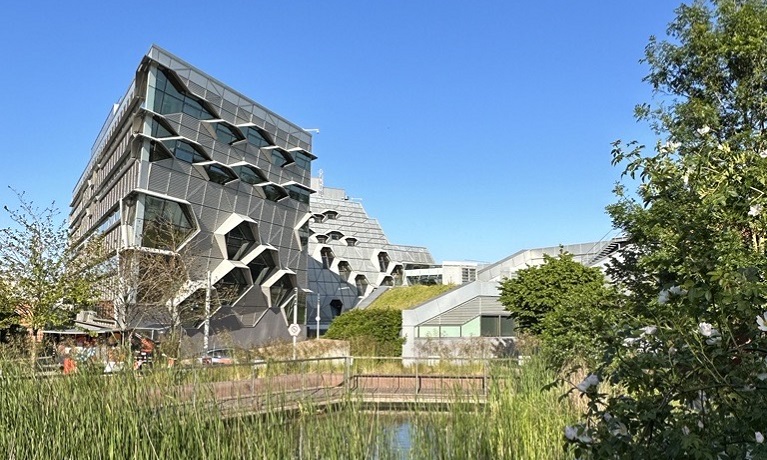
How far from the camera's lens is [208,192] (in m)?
32.9

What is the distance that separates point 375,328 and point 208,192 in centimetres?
1359

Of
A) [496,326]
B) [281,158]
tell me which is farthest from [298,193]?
[496,326]

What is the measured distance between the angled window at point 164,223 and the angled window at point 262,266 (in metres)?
5.91

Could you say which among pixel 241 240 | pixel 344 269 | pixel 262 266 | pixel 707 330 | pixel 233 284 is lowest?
pixel 707 330

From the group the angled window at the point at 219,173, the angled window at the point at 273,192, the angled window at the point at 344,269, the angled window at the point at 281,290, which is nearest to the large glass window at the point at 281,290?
the angled window at the point at 281,290

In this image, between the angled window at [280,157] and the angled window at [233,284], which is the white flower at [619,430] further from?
the angled window at [280,157]

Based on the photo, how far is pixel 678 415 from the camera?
2.34 metres

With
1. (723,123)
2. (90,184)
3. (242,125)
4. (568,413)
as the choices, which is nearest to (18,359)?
(568,413)

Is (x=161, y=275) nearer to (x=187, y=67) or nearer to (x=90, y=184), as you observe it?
(x=187, y=67)

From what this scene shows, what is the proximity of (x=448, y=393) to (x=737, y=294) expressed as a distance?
9.54ft

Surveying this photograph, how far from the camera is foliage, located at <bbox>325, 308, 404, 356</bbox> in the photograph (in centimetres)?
2269

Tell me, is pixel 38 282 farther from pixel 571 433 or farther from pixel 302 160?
pixel 302 160

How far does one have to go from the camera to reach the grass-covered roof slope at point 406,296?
33500mm

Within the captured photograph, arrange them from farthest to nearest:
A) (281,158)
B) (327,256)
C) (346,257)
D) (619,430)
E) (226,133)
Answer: (346,257) → (327,256) → (281,158) → (226,133) → (619,430)
